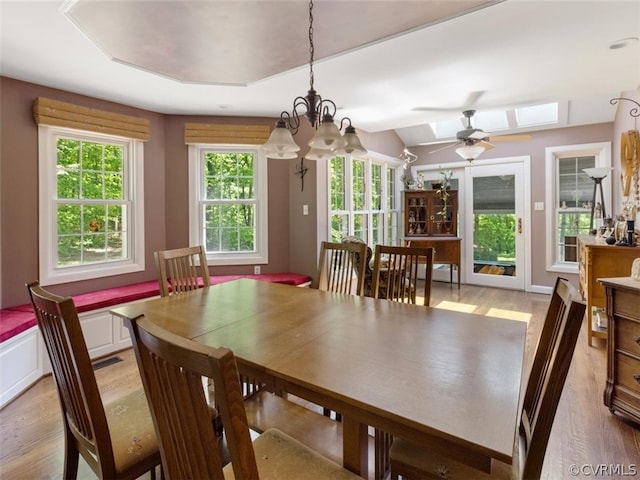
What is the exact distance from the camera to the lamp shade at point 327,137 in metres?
1.62

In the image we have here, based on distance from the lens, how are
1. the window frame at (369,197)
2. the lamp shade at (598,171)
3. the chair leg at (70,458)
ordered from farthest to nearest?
the window frame at (369,197) → the lamp shade at (598,171) → the chair leg at (70,458)

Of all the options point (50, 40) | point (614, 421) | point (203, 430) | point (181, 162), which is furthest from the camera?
point (181, 162)

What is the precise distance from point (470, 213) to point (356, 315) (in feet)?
15.7

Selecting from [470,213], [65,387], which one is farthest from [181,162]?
[470,213]

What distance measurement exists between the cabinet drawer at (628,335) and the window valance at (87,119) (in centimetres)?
435

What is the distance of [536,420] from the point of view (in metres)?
0.93

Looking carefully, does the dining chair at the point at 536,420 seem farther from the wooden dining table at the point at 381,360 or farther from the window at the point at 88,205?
the window at the point at 88,205

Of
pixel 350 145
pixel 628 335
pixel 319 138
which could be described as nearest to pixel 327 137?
pixel 319 138

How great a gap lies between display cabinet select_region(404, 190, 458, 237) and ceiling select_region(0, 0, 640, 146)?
2183 millimetres

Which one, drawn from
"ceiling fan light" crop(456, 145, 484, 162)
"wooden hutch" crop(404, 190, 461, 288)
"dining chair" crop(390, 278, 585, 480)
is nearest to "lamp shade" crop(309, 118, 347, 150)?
"dining chair" crop(390, 278, 585, 480)

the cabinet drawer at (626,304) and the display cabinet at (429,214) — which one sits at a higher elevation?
the display cabinet at (429,214)

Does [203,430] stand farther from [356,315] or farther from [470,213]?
[470,213]

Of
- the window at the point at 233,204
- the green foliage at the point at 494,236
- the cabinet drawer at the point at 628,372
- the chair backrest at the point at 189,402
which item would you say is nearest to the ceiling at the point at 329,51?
the window at the point at 233,204

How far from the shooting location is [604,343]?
10.5 feet
